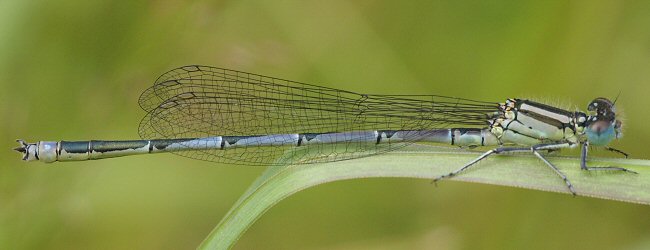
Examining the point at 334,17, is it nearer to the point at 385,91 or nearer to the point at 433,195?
the point at 385,91

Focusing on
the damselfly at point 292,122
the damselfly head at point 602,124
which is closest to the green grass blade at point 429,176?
the damselfly head at point 602,124

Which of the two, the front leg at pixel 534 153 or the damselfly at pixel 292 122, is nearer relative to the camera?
the front leg at pixel 534 153

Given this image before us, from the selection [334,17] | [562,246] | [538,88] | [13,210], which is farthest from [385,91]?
[13,210]

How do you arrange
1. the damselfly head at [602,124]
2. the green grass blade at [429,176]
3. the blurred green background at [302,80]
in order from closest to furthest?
the green grass blade at [429,176] → the damselfly head at [602,124] → the blurred green background at [302,80]

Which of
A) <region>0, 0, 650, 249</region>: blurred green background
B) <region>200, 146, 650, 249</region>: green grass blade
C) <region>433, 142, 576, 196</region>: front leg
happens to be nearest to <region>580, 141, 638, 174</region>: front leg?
<region>200, 146, 650, 249</region>: green grass blade

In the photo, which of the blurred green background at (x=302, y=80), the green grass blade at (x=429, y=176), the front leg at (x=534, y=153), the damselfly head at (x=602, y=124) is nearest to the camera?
the green grass blade at (x=429, y=176)

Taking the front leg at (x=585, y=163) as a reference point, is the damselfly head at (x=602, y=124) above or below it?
above

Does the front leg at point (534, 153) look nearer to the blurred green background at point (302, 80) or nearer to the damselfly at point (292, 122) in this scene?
the damselfly at point (292, 122)

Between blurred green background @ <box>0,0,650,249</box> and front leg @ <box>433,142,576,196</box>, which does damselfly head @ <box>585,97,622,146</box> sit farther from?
blurred green background @ <box>0,0,650,249</box>
